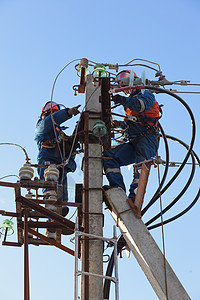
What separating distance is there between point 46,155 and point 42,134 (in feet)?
1.20

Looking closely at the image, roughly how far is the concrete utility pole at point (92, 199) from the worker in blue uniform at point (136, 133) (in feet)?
1.15

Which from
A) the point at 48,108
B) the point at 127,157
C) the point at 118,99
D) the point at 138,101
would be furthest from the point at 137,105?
the point at 48,108

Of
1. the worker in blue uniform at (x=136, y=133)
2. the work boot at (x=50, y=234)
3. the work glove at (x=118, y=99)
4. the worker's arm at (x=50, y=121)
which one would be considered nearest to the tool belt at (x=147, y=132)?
the worker in blue uniform at (x=136, y=133)

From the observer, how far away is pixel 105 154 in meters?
9.28

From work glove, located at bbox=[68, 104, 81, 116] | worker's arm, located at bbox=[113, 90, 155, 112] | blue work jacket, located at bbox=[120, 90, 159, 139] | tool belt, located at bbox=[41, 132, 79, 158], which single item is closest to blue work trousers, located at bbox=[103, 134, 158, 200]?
blue work jacket, located at bbox=[120, 90, 159, 139]

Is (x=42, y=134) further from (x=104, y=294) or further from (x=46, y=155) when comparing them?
(x=104, y=294)

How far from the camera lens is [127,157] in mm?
9352

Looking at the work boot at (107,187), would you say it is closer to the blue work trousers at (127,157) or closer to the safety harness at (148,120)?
the blue work trousers at (127,157)

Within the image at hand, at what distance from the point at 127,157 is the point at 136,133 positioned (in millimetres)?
418

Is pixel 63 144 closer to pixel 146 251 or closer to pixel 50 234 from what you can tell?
pixel 50 234

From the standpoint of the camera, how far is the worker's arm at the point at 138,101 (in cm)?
900

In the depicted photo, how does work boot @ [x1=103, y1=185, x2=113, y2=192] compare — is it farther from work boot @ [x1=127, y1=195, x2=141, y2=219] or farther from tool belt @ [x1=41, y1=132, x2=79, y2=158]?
tool belt @ [x1=41, y1=132, x2=79, y2=158]

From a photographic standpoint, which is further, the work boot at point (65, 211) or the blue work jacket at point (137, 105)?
the work boot at point (65, 211)

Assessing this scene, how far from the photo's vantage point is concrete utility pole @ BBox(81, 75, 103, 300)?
24.8ft
